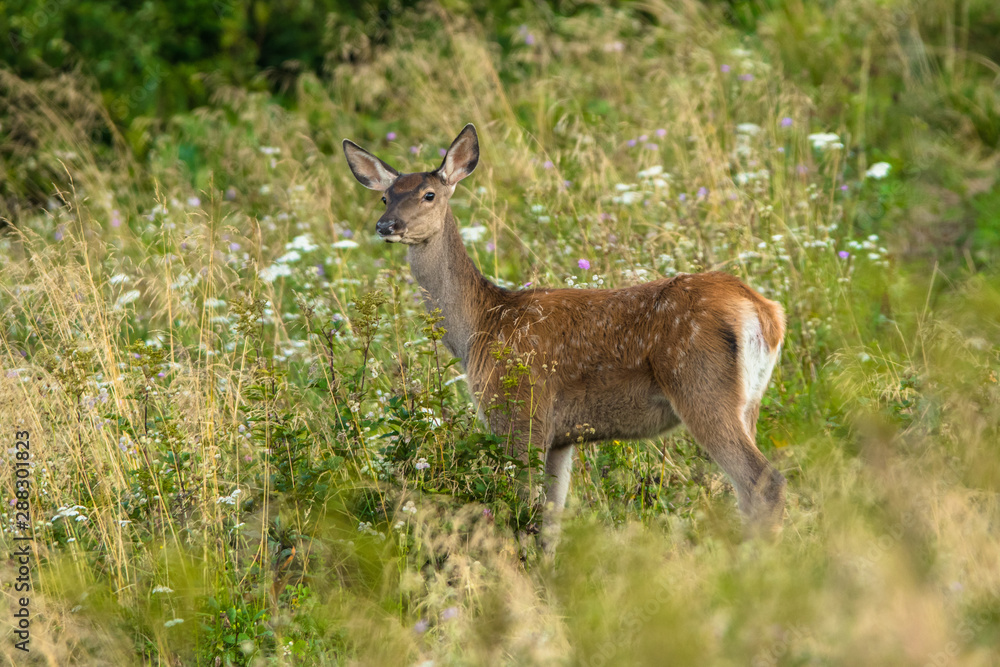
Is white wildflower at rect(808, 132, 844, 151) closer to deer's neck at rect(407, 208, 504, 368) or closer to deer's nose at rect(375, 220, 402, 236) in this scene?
deer's neck at rect(407, 208, 504, 368)

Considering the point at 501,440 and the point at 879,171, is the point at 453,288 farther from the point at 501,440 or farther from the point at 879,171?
the point at 879,171

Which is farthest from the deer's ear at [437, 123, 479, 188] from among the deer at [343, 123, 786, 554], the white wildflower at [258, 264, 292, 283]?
the white wildflower at [258, 264, 292, 283]

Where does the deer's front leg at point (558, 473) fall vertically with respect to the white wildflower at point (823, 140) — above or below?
below

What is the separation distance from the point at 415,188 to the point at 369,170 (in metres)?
0.57

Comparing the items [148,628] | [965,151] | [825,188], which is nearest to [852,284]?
[825,188]

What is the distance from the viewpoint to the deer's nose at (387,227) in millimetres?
4852

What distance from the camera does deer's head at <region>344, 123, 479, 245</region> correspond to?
16.3 ft

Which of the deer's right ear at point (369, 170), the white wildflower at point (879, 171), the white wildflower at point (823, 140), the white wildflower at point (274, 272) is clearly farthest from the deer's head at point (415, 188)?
→ the white wildflower at point (879, 171)

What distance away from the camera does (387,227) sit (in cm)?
487

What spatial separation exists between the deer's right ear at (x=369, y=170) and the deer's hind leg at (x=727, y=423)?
79.1 inches

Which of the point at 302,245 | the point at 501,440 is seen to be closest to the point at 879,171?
the point at 302,245

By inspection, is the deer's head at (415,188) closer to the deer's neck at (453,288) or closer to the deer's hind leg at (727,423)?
the deer's neck at (453,288)

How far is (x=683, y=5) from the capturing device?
9344mm

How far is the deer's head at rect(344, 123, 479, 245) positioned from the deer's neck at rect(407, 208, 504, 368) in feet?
0.26
